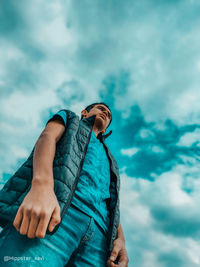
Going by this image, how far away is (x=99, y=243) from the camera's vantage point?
2102mm

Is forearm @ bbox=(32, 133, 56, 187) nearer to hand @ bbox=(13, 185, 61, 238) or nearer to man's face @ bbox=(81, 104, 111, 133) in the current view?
hand @ bbox=(13, 185, 61, 238)

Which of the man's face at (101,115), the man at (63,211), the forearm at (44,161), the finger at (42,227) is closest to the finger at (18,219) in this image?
the man at (63,211)

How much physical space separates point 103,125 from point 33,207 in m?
2.20

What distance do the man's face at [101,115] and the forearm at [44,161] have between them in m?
1.51

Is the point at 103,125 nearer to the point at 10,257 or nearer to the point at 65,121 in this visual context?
the point at 65,121

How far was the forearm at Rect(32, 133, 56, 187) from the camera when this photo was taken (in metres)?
1.54

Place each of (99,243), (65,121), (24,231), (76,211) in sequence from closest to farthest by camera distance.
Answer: (24,231)
(76,211)
(99,243)
(65,121)

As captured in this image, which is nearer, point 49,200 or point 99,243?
point 49,200

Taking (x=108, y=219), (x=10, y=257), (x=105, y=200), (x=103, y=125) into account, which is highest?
(x=103, y=125)

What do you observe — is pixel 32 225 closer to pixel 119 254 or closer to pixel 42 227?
pixel 42 227

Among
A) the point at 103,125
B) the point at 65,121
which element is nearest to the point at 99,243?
the point at 65,121

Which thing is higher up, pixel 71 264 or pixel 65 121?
pixel 65 121

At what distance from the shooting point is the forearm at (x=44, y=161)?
154 centimetres

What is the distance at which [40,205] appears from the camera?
1354mm
